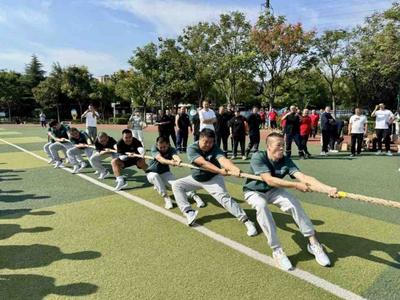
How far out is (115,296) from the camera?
3.21 meters

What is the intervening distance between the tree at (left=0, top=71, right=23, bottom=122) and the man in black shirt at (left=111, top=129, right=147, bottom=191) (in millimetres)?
50858

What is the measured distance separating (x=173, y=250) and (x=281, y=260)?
1.30 m

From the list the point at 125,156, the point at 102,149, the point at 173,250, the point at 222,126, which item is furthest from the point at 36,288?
the point at 222,126

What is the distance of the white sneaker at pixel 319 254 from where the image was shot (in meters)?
3.71

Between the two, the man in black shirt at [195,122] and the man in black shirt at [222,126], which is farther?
the man in black shirt at [195,122]

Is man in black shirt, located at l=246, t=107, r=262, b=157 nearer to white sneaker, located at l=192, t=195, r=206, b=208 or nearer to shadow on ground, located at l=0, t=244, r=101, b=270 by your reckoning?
white sneaker, located at l=192, t=195, r=206, b=208

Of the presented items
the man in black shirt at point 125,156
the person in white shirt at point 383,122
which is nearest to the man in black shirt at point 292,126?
the person in white shirt at point 383,122

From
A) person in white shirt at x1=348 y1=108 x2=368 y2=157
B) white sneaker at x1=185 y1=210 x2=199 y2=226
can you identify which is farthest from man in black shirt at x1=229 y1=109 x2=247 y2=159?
white sneaker at x1=185 y1=210 x2=199 y2=226

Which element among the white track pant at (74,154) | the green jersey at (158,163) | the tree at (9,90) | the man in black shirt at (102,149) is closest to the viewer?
the green jersey at (158,163)

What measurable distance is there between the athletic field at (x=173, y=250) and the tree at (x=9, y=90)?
166ft

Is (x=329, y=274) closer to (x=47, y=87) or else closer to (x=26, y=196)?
(x=26, y=196)

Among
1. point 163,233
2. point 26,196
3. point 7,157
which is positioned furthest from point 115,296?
point 7,157

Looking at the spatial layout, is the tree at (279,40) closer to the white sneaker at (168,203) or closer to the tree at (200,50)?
the tree at (200,50)

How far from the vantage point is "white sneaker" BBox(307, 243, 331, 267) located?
371 cm
